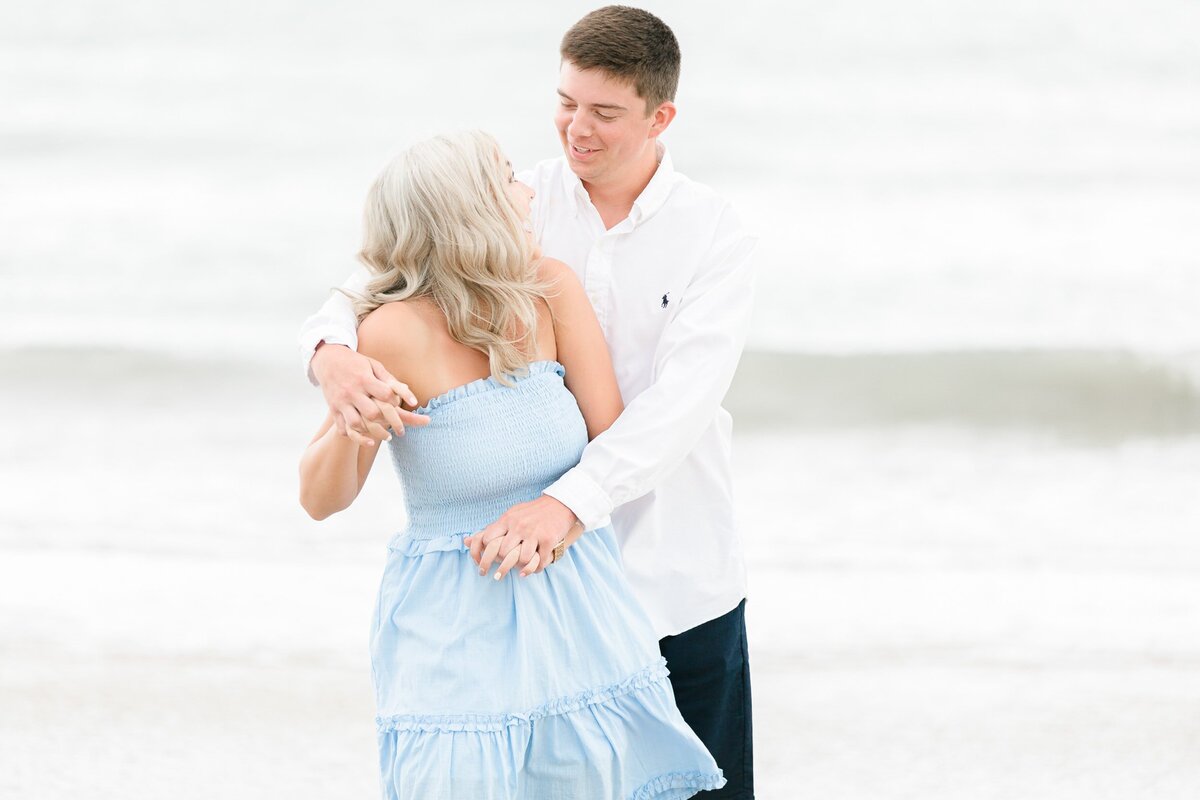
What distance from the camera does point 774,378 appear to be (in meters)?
7.29

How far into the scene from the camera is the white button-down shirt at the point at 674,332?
1.78 meters

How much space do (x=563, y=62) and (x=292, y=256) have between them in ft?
22.2

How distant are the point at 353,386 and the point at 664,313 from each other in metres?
0.57

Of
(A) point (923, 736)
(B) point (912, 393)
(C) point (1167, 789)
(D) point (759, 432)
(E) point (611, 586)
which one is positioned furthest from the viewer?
(B) point (912, 393)

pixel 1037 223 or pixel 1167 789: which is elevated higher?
pixel 1037 223

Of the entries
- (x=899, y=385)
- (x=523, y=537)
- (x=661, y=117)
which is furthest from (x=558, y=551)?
(x=899, y=385)

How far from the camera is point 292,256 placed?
8.38 metres

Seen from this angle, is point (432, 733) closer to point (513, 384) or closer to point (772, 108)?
point (513, 384)

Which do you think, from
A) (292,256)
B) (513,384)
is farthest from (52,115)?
(513,384)

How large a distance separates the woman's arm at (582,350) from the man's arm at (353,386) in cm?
24

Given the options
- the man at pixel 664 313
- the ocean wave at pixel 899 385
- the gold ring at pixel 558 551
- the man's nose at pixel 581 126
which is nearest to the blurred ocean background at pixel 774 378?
the ocean wave at pixel 899 385

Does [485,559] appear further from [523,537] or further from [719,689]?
[719,689]

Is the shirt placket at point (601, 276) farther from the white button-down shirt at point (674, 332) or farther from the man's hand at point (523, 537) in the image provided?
the man's hand at point (523, 537)

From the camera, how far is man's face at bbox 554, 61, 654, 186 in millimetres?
1846
